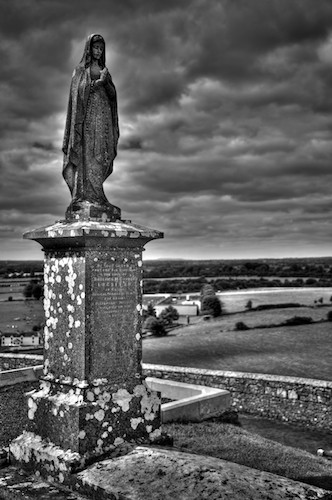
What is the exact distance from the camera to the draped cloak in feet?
Answer: 20.3

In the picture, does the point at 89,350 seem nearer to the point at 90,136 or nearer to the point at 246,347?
the point at 90,136

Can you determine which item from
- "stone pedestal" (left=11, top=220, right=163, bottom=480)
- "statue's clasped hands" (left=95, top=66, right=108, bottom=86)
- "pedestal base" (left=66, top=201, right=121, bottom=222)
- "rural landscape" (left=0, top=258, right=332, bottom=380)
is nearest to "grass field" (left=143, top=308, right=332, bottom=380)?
"rural landscape" (left=0, top=258, right=332, bottom=380)

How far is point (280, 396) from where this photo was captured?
12477 mm

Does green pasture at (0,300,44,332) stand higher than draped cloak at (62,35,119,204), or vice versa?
draped cloak at (62,35,119,204)

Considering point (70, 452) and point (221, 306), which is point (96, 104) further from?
point (221, 306)

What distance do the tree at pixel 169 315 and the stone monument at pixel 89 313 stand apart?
24.3m

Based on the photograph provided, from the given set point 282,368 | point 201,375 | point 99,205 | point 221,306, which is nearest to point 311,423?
point 201,375

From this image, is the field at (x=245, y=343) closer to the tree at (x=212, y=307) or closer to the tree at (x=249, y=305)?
the tree at (x=249, y=305)

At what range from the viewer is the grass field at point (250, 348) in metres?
18.3

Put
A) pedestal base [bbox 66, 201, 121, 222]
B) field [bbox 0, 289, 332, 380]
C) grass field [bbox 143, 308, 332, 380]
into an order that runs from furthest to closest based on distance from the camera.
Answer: field [bbox 0, 289, 332, 380] → grass field [bbox 143, 308, 332, 380] → pedestal base [bbox 66, 201, 121, 222]

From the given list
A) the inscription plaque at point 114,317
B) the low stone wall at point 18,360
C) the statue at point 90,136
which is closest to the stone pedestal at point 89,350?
the inscription plaque at point 114,317

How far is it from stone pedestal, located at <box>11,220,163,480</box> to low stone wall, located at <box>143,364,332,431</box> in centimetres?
687

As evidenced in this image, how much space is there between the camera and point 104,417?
5695mm

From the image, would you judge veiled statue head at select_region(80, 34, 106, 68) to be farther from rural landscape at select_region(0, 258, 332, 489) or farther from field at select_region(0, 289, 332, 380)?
field at select_region(0, 289, 332, 380)
